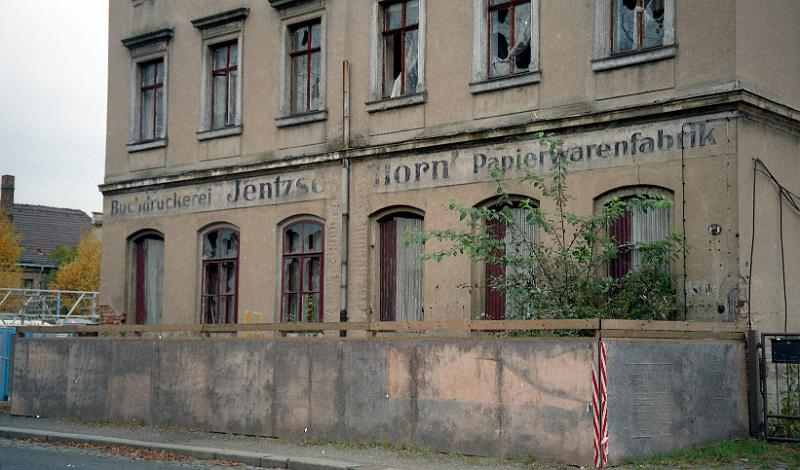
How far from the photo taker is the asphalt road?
43.0 ft

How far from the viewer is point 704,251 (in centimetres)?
1513

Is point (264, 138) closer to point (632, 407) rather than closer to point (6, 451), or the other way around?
point (6, 451)

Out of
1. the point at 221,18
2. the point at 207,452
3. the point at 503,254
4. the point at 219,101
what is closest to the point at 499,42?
the point at 503,254

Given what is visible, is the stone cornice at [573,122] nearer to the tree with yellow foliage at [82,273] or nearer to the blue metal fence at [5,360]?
the blue metal fence at [5,360]

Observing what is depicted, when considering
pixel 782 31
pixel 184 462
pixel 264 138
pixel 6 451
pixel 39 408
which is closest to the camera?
pixel 184 462

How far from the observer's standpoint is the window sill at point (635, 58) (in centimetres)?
1564

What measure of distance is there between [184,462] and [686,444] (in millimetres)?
6361

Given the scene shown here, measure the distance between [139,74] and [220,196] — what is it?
4.28 m

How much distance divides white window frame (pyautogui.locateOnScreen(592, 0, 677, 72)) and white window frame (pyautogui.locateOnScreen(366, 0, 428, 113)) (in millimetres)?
3532

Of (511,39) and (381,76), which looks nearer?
(511,39)

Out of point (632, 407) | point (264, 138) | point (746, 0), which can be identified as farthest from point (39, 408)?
point (746, 0)

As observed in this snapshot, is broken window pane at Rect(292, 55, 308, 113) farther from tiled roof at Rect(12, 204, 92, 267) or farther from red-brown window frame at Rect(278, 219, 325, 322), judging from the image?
tiled roof at Rect(12, 204, 92, 267)

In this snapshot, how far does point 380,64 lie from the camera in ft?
64.9

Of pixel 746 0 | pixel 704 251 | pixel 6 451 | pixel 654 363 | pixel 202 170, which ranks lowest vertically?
pixel 6 451
